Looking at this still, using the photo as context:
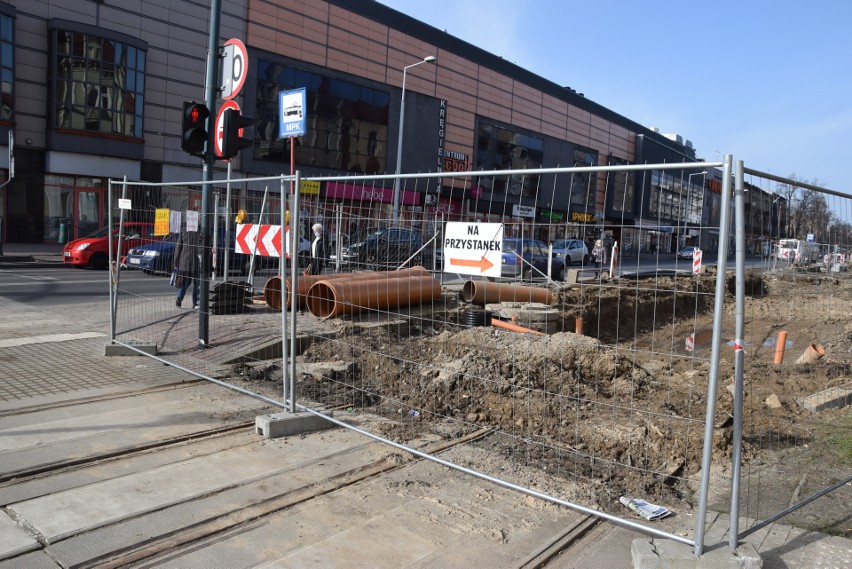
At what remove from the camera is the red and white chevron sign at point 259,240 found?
5.99 m

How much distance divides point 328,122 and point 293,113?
24442mm

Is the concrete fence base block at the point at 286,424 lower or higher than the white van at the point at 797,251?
lower

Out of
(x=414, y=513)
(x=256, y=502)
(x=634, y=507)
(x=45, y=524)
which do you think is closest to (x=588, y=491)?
(x=634, y=507)

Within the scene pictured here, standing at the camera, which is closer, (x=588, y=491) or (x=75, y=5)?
(x=588, y=491)

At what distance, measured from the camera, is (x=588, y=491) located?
4.47 metres

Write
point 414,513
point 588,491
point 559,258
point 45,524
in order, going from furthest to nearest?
point 559,258 < point 588,491 < point 414,513 < point 45,524

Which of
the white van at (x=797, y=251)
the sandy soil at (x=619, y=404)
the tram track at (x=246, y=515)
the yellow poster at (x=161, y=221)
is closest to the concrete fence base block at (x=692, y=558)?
the sandy soil at (x=619, y=404)

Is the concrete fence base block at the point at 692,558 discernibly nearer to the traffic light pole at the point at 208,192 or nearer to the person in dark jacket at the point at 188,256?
the traffic light pole at the point at 208,192

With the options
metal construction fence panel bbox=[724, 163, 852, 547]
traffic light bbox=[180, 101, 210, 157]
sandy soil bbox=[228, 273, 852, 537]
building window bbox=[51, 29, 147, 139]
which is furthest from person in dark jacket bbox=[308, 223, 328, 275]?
building window bbox=[51, 29, 147, 139]

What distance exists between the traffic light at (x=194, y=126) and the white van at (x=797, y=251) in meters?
6.77

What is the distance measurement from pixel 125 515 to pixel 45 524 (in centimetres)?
43

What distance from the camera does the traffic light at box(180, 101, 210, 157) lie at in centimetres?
808

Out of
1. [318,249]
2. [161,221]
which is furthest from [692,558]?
[161,221]

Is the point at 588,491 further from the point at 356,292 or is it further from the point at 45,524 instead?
the point at 356,292
